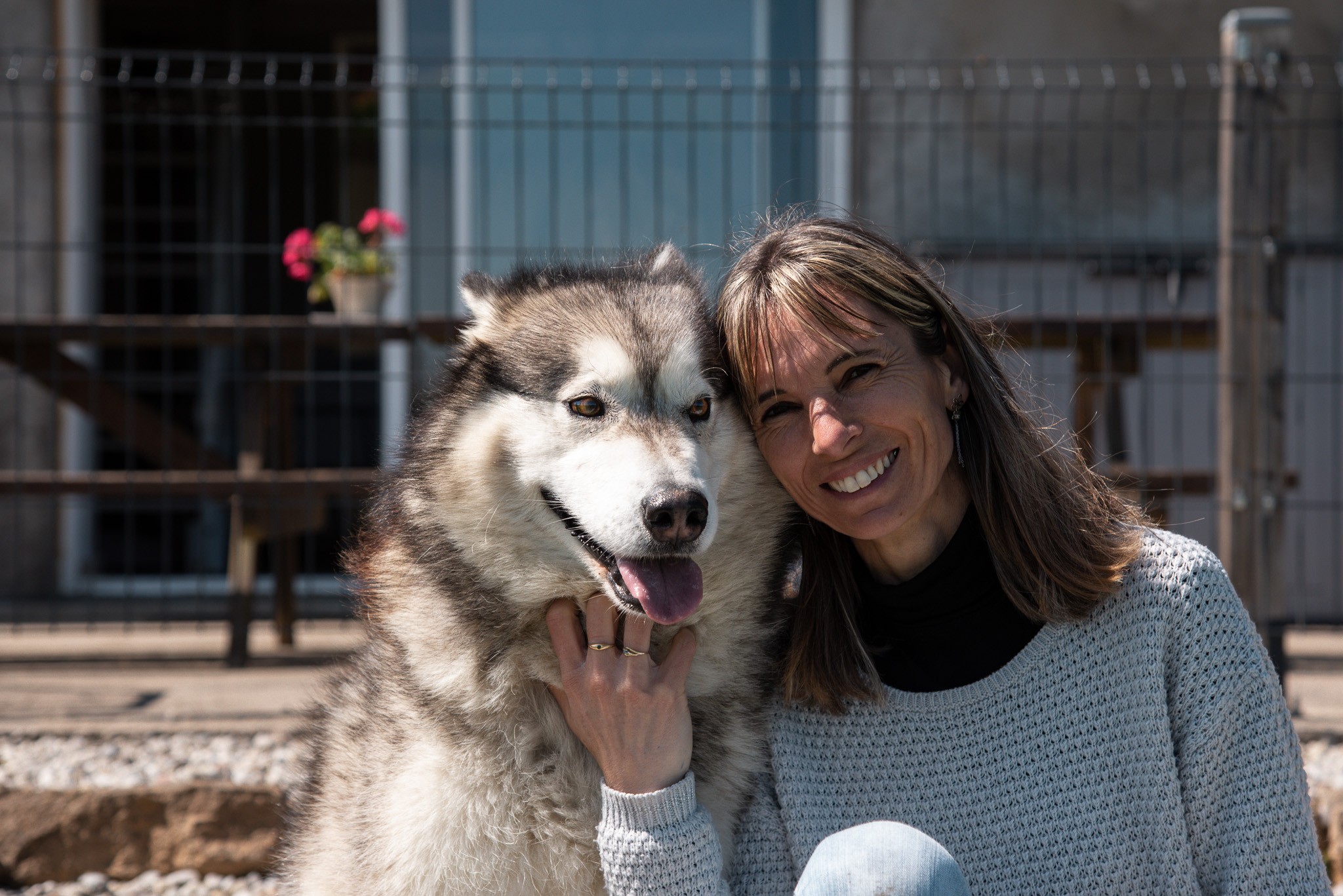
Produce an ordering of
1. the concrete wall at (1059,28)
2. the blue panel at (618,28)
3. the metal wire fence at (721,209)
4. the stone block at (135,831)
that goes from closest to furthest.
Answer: the stone block at (135,831) < the metal wire fence at (721,209) < the concrete wall at (1059,28) < the blue panel at (618,28)

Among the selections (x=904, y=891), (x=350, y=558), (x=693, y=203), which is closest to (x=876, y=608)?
(x=904, y=891)

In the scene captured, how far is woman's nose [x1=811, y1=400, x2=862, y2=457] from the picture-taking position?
6.43ft

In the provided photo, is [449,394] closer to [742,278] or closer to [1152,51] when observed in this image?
[742,278]

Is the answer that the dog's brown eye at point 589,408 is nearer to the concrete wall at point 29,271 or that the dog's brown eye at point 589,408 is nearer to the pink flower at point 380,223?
the pink flower at point 380,223

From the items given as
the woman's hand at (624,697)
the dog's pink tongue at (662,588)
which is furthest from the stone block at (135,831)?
the dog's pink tongue at (662,588)

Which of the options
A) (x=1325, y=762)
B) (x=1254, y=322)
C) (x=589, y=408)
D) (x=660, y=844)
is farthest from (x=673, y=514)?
(x=1254, y=322)

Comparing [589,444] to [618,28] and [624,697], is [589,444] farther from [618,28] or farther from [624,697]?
[618,28]

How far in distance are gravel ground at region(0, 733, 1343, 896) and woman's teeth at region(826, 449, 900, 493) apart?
7.18ft

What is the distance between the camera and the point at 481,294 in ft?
7.25

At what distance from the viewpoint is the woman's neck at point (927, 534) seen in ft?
7.13

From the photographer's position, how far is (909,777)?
2057 mm

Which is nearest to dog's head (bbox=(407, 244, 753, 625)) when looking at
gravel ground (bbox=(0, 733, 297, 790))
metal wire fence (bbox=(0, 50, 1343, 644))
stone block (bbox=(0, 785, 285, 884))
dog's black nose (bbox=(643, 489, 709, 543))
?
dog's black nose (bbox=(643, 489, 709, 543))

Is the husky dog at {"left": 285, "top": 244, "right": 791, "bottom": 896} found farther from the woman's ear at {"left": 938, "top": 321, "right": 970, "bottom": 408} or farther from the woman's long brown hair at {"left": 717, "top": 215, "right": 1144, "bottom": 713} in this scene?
the woman's ear at {"left": 938, "top": 321, "right": 970, "bottom": 408}

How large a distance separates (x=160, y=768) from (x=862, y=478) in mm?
2684
